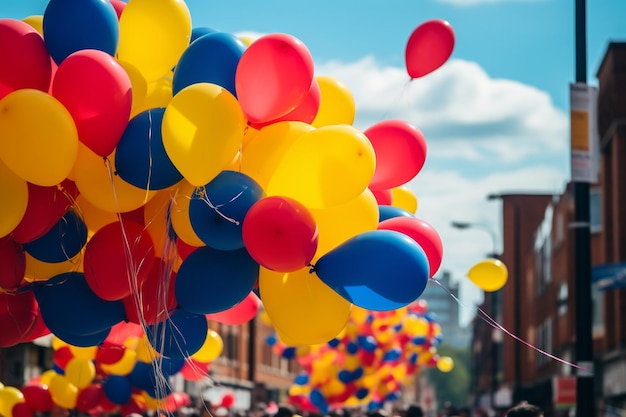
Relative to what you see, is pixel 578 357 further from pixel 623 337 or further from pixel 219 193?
pixel 623 337

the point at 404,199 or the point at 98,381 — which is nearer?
the point at 404,199

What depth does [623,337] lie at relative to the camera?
25422 millimetres

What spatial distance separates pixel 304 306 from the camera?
5723 millimetres

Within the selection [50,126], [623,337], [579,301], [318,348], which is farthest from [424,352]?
[50,126]

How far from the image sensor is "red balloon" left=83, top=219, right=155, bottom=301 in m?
6.17

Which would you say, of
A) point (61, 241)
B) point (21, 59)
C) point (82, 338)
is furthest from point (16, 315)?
point (21, 59)

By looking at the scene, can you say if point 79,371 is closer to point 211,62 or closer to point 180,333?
point 180,333

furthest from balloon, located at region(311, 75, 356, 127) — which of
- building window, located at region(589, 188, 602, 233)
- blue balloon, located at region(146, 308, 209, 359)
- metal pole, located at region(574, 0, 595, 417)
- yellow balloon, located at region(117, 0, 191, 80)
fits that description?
building window, located at region(589, 188, 602, 233)

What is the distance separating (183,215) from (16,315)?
1.59 m

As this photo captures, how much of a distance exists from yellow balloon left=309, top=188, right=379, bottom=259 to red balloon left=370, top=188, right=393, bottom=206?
0.90 meters

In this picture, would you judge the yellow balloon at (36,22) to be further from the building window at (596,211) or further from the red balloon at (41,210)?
the building window at (596,211)

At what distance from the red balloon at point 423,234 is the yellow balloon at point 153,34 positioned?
1.62m

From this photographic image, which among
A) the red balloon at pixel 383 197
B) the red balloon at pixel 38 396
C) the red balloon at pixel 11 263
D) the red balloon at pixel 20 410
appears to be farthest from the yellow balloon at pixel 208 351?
the red balloon at pixel 383 197

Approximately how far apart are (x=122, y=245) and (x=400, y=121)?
6.12 ft
